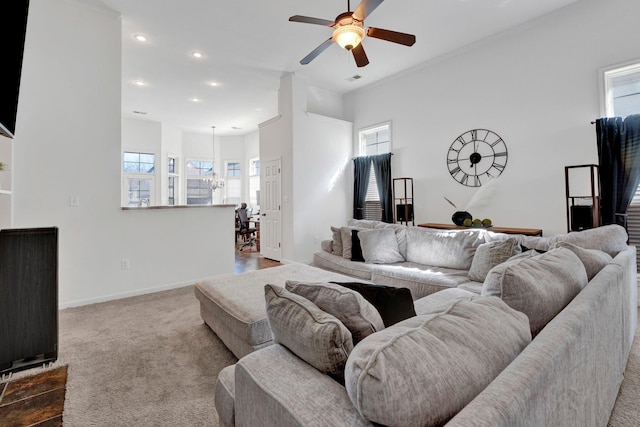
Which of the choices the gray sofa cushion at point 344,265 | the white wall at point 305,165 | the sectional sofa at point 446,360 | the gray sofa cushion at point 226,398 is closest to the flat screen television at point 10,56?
the gray sofa cushion at point 226,398

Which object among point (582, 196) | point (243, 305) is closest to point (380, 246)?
point (243, 305)

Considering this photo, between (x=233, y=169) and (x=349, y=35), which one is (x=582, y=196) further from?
(x=233, y=169)

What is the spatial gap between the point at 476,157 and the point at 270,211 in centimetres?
379

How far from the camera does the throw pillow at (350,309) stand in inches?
37.2

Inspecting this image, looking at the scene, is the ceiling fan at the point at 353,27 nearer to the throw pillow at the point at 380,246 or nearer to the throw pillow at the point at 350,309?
the throw pillow at the point at 380,246

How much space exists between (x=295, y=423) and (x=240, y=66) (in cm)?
552

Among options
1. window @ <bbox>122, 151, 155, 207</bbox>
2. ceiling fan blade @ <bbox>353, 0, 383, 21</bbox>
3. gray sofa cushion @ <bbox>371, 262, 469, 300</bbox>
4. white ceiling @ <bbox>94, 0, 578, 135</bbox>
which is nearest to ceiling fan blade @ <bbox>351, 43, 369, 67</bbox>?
ceiling fan blade @ <bbox>353, 0, 383, 21</bbox>

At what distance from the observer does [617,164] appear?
3.32m

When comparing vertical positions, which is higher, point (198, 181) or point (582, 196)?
point (198, 181)

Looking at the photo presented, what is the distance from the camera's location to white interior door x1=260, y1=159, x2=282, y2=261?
19.2 ft

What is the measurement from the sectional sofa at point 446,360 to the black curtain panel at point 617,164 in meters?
2.59

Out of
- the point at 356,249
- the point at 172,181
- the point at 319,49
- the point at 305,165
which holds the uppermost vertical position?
the point at 319,49

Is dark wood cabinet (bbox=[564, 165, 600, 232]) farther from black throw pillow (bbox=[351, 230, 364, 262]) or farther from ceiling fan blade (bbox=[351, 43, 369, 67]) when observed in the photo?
ceiling fan blade (bbox=[351, 43, 369, 67])

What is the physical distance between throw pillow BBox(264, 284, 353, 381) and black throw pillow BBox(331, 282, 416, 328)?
23 cm
